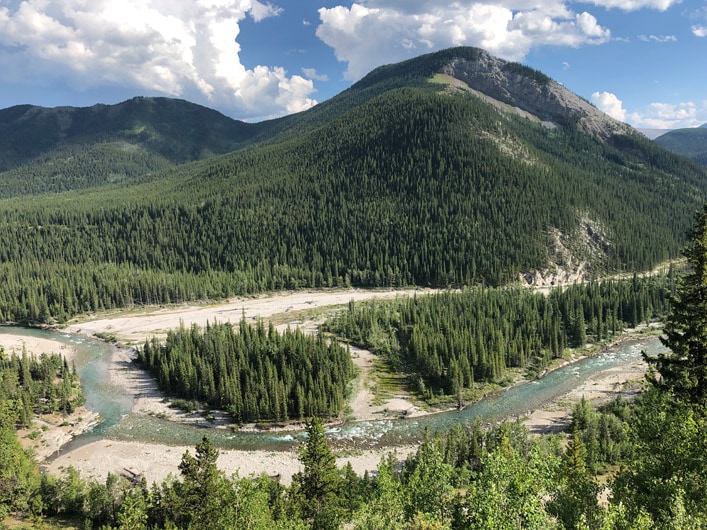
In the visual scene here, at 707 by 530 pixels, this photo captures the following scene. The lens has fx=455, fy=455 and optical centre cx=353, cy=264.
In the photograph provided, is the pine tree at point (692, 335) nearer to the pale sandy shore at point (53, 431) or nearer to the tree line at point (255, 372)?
the tree line at point (255, 372)

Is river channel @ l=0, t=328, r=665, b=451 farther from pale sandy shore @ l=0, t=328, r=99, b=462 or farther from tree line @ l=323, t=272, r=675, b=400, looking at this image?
tree line @ l=323, t=272, r=675, b=400

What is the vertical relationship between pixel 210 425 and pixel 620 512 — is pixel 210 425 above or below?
below

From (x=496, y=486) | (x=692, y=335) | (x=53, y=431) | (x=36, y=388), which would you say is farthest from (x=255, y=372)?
(x=692, y=335)

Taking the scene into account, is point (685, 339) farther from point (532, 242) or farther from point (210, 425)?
point (532, 242)

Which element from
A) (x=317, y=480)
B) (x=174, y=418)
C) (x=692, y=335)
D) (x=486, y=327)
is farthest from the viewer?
(x=486, y=327)

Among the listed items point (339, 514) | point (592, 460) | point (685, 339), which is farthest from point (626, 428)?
point (592, 460)

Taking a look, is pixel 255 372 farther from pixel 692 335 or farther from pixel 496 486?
pixel 692 335

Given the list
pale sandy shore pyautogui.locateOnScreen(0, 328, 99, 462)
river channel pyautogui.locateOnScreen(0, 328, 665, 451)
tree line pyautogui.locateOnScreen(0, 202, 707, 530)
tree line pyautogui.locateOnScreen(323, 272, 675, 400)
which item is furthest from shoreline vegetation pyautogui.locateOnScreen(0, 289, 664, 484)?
tree line pyautogui.locateOnScreen(0, 202, 707, 530)

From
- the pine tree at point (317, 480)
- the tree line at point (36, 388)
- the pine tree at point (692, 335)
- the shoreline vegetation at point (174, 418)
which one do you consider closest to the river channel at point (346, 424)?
the shoreline vegetation at point (174, 418)
